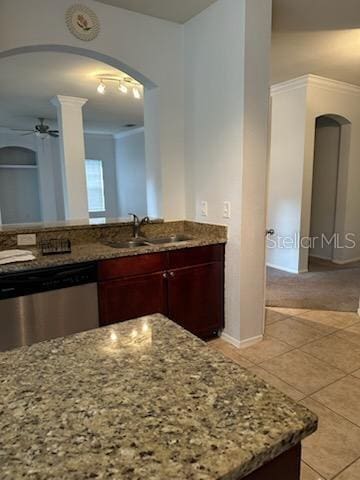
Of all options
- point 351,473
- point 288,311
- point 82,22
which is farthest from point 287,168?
point 351,473

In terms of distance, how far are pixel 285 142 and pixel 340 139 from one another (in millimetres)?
1083

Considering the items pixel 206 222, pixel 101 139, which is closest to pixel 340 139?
pixel 206 222

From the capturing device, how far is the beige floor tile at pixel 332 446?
5.44ft

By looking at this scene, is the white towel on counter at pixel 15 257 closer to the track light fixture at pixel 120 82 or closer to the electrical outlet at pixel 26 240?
the electrical outlet at pixel 26 240

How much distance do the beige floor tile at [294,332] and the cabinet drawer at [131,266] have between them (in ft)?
4.21

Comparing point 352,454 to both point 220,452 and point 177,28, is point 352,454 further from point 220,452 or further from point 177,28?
point 177,28

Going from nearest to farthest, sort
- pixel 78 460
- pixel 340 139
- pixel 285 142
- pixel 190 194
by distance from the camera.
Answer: pixel 78 460 < pixel 190 194 < pixel 285 142 < pixel 340 139

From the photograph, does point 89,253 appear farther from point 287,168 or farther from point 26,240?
point 287,168

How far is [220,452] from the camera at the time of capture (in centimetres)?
62

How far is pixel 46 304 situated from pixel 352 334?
8.51ft

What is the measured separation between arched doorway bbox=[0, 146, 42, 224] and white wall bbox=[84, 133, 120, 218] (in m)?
1.33

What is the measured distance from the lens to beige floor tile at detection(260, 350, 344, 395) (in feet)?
7.61

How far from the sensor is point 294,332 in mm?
3121

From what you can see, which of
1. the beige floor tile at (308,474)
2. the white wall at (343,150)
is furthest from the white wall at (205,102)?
the white wall at (343,150)
